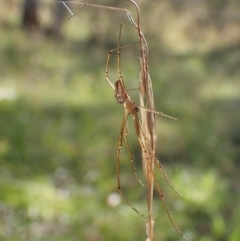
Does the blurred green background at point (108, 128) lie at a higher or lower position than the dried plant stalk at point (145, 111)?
higher

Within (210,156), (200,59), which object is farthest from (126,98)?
(200,59)

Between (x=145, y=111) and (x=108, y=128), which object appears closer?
(x=145, y=111)

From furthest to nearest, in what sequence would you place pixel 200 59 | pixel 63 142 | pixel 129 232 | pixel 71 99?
pixel 200 59 < pixel 71 99 < pixel 63 142 < pixel 129 232

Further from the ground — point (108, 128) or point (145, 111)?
point (108, 128)

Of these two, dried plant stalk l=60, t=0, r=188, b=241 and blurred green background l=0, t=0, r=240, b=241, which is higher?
blurred green background l=0, t=0, r=240, b=241

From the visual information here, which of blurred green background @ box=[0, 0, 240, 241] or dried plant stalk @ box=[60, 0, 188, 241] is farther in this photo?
A: blurred green background @ box=[0, 0, 240, 241]

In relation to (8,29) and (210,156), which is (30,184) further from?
(8,29)

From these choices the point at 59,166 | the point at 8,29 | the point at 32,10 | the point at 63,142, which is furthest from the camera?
the point at 32,10

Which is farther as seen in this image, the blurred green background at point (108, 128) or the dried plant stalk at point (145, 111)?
the blurred green background at point (108, 128)
